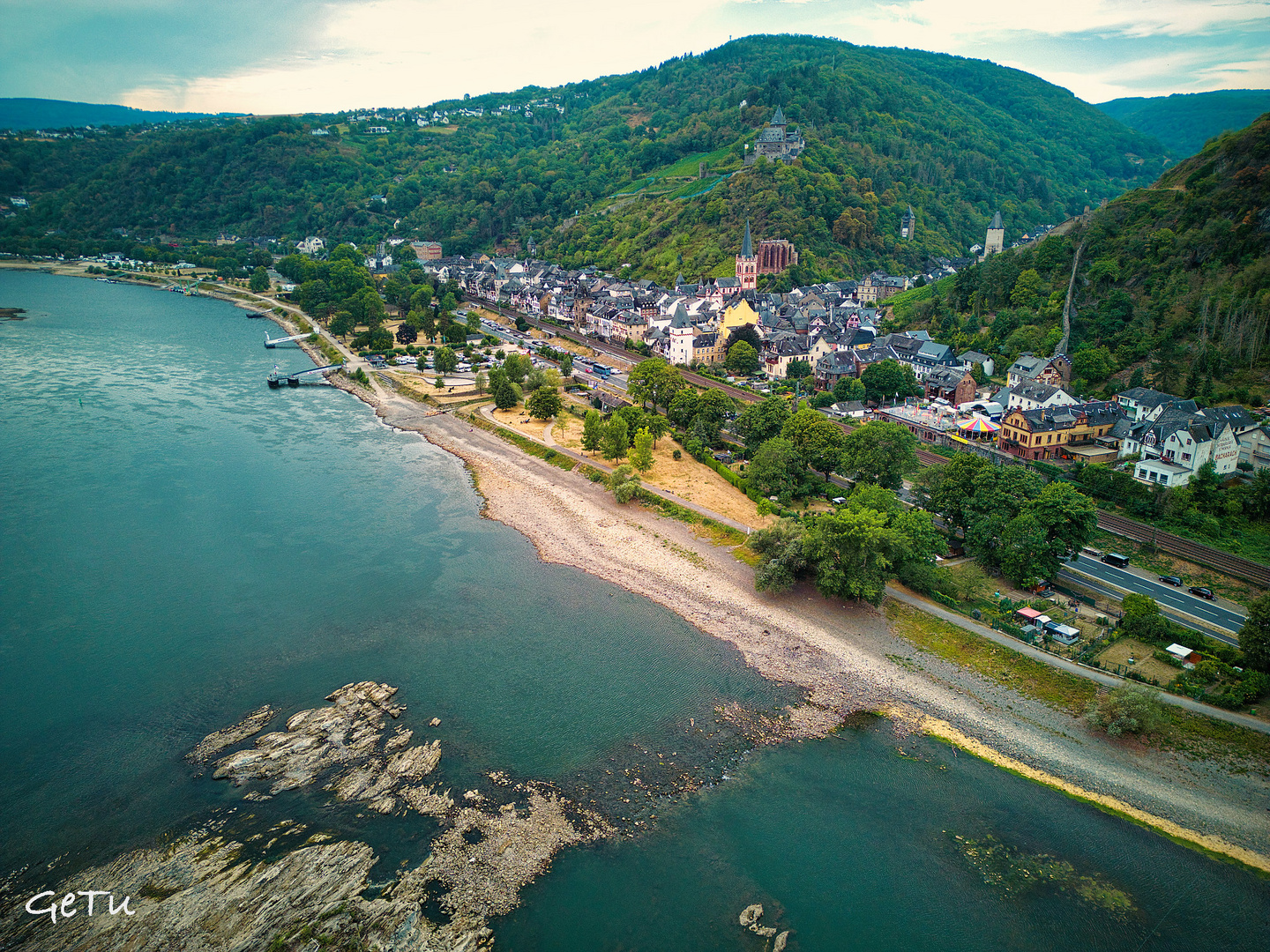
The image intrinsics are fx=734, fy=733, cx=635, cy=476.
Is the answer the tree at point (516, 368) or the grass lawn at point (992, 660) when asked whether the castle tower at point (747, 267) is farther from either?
the grass lawn at point (992, 660)

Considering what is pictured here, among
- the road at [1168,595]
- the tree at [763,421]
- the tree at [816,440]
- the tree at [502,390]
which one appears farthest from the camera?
the tree at [502,390]

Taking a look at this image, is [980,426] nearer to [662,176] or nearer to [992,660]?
[992,660]

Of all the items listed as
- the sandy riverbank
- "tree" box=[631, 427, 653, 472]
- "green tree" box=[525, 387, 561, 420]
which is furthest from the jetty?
"tree" box=[631, 427, 653, 472]

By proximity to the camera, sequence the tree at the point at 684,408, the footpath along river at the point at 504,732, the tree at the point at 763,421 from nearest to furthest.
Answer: the footpath along river at the point at 504,732 < the tree at the point at 763,421 < the tree at the point at 684,408

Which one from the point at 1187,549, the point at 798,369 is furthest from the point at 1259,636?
the point at 798,369

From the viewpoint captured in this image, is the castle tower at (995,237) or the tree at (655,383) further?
the castle tower at (995,237)

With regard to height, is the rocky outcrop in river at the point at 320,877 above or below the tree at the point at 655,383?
below

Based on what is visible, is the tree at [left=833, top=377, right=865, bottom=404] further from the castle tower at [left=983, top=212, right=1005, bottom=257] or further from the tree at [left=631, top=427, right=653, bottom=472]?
the castle tower at [left=983, top=212, right=1005, bottom=257]

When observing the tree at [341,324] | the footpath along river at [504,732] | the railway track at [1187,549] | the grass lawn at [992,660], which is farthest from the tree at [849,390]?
the tree at [341,324]
